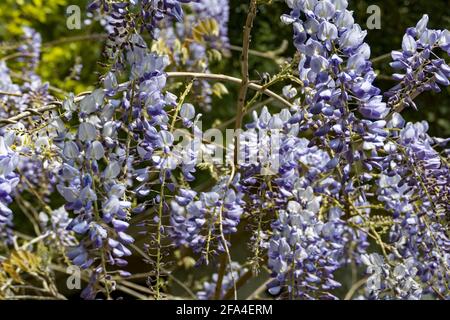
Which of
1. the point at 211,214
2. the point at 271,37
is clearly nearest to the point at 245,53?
the point at 211,214

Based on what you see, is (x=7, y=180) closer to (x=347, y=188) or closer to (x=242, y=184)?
(x=242, y=184)

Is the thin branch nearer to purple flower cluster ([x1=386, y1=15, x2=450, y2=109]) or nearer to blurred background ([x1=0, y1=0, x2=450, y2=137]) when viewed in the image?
purple flower cluster ([x1=386, y1=15, x2=450, y2=109])

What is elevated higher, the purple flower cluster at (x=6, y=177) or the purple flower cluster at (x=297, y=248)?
the purple flower cluster at (x=6, y=177)

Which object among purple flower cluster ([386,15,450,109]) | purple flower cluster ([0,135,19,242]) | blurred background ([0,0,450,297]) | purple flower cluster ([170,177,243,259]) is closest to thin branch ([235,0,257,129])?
purple flower cluster ([170,177,243,259])

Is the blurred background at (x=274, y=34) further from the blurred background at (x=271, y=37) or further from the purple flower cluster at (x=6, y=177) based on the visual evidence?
the purple flower cluster at (x=6, y=177)

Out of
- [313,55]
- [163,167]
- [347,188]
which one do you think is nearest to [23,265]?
[163,167]

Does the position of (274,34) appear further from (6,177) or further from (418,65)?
(6,177)

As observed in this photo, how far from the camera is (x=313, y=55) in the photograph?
1442mm

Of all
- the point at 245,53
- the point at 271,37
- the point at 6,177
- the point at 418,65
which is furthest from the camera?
the point at 271,37

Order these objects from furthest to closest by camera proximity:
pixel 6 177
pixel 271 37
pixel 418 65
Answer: pixel 271 37
pixel 418 65
pixel 6 177

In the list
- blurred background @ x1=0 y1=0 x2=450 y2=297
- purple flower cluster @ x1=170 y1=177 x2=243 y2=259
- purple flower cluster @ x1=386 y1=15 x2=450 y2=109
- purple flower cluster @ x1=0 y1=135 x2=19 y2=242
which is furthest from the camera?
blurred background @ x1=0 y1=0 x2=450 y2=297

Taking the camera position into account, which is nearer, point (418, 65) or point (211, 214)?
point (418, 65)

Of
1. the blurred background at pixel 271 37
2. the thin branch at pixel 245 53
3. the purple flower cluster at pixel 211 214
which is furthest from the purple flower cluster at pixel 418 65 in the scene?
the blurred background at pixel 271 37

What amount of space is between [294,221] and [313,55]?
46 cm
